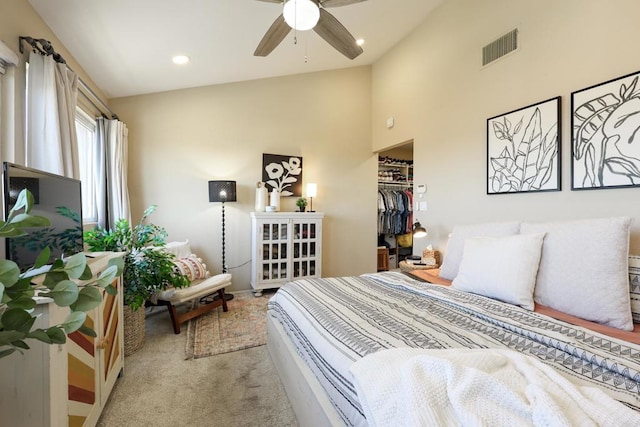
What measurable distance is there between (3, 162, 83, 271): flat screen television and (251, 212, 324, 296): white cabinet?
2.07 meters

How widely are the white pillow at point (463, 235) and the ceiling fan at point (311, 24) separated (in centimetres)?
161

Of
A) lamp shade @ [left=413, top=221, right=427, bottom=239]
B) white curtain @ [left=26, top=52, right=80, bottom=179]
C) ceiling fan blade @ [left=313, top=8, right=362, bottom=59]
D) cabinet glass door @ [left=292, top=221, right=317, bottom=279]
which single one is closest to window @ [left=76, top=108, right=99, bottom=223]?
white curtain @ [left=26, top=52, right=80, bottom=179]

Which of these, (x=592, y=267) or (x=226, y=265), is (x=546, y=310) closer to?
(x=592, y=267)

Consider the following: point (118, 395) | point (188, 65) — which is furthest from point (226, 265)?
point (188, 65)

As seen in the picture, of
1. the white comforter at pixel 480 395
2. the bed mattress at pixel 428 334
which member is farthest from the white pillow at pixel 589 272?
the white comforter at pixel 480 395

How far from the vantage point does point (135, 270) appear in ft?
7.20

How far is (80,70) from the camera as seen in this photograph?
96.6 inches

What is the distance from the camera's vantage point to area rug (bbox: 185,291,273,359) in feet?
7.54

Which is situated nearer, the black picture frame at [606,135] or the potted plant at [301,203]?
the black picture frame at [606,135]

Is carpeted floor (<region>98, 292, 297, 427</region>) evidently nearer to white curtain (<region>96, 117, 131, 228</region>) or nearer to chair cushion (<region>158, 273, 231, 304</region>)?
chair cushion (<region>158, 273, 231, 304</region>)

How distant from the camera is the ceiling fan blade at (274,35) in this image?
194 centimetres

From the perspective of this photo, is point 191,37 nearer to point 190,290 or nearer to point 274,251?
point 190,290

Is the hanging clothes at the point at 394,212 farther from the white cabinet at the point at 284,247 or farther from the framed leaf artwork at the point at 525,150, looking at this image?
the framed leaf artwork at the point at 525,150

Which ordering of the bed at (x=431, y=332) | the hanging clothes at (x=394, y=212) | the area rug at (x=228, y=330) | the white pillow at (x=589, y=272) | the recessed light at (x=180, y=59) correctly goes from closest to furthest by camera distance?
1. the bed at (x=431, y=332)
2. the white pillow at (x=589, y=272)
3. the area rug at (x=228, y=330)
4. the recessed light at (x=180, y=59)
5. the hanging clothes at (x=394, y=212)
